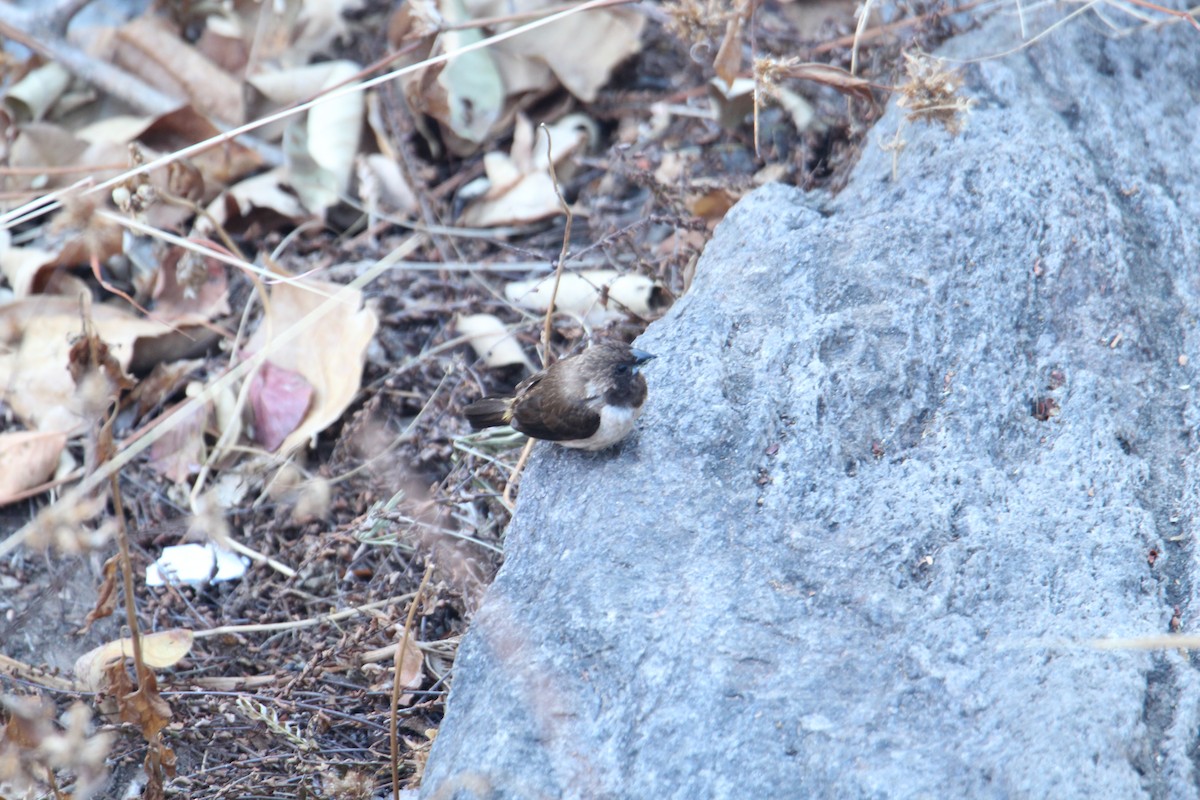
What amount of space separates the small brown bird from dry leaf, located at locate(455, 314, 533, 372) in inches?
34.2

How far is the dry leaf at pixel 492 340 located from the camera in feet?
15.3

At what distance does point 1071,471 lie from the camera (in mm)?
3041

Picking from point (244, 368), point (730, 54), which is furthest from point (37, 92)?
point (730, 54)

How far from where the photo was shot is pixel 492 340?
4.82 metres

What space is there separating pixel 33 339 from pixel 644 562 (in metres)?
3.39

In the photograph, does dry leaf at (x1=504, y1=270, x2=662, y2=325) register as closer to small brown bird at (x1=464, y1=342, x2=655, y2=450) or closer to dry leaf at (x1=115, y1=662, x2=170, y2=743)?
small brown bird at (x1=464, y1=342, x2=655, y2=450)

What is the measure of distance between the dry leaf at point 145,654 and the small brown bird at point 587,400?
1.34 meters

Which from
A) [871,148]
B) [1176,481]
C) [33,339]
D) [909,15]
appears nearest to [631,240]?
[871,148]

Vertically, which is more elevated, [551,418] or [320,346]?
[551,418]

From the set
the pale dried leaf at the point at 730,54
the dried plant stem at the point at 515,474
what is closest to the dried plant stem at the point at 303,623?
the dried plant stem at the point at 515,474

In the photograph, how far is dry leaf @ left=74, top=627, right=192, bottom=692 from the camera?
3668 mm

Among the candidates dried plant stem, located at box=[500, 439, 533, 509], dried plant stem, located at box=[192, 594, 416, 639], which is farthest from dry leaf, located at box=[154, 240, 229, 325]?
dried plant stem, located at box=[500, 439, 533, 509]

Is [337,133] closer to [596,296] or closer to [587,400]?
[596,296]

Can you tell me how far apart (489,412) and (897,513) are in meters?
1.52
